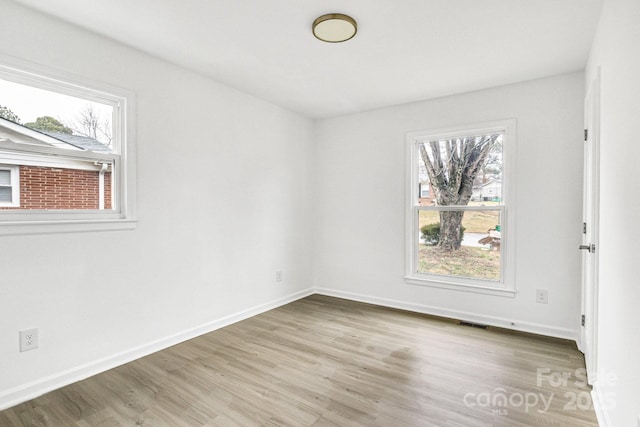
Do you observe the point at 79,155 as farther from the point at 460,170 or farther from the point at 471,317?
A: the point at 471,317

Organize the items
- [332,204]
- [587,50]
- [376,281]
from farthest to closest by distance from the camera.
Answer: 1. [332,204]
2. [376,281]
3. [587,50]

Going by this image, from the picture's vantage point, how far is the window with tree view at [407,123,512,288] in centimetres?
344

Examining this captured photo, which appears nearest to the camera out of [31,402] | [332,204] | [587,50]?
[31,402]

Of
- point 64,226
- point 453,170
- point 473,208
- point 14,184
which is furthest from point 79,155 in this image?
point 473,208

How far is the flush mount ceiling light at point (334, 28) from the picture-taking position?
7.08 ft

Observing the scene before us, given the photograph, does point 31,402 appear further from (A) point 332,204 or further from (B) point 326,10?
(A) point 332,204

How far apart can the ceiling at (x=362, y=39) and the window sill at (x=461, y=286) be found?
206 centimetres

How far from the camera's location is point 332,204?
14.9ft

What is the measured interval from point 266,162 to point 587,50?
10.1 ft

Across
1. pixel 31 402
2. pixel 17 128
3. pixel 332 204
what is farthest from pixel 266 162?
pixel 31 402

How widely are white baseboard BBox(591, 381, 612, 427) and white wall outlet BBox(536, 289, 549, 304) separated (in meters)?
1.13

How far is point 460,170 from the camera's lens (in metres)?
3.68

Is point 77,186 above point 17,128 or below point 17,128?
below

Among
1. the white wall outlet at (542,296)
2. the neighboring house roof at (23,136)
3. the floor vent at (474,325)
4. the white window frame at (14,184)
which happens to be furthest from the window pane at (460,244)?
the white window frame at (14,184)
